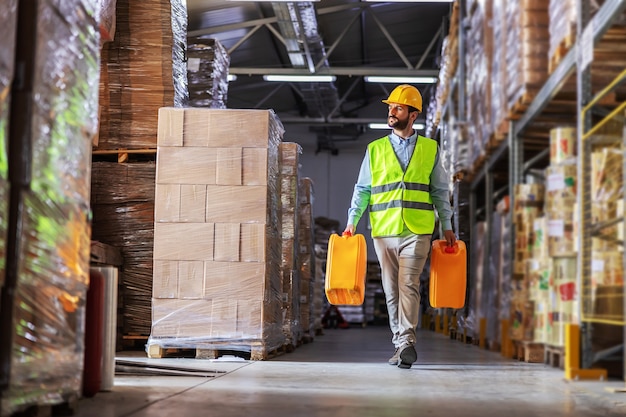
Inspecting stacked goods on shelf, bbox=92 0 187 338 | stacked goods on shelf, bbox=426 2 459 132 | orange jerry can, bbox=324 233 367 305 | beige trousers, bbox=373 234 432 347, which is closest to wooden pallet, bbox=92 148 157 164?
stacked goods on shelf, bbox=92 0 187 338

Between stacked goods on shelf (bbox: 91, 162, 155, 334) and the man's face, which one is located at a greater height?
the man's face

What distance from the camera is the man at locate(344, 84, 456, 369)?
600 centimetres

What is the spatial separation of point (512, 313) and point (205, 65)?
419 cm

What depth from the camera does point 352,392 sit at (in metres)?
4.19

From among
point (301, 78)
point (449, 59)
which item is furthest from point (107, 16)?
point (301, 78)

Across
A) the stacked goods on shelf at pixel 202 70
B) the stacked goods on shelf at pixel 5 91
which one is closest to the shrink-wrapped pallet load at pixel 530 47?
the stacked goods on shelf at pixel 202 70

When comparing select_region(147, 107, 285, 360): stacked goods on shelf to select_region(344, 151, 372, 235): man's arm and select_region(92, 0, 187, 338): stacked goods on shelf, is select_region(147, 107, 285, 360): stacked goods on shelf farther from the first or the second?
select_region(92, 0, 187, 338): stacked goods on shelf

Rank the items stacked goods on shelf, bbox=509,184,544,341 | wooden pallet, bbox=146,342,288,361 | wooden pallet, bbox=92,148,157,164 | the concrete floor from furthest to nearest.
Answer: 1. wooden pallet, bbox=92,148,157,164
2. stacked goods on shelf, bbox=509,184,544,341
3. wooden pallet, bbox=146,342,288,361
4. the concrete floor

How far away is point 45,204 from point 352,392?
1.92 meters

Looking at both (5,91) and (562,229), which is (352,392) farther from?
(562,229)

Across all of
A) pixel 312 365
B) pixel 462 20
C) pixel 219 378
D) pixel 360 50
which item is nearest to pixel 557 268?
pixel 312 365

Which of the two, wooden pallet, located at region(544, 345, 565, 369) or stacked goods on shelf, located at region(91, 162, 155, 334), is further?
stacked goods on shelf, located at region(91, 162, 155, 334)

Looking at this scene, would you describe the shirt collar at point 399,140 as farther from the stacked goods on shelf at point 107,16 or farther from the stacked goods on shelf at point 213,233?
the stacked goods on shelf at point 107,16

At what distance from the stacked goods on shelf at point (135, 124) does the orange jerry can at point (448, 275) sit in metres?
2.64
